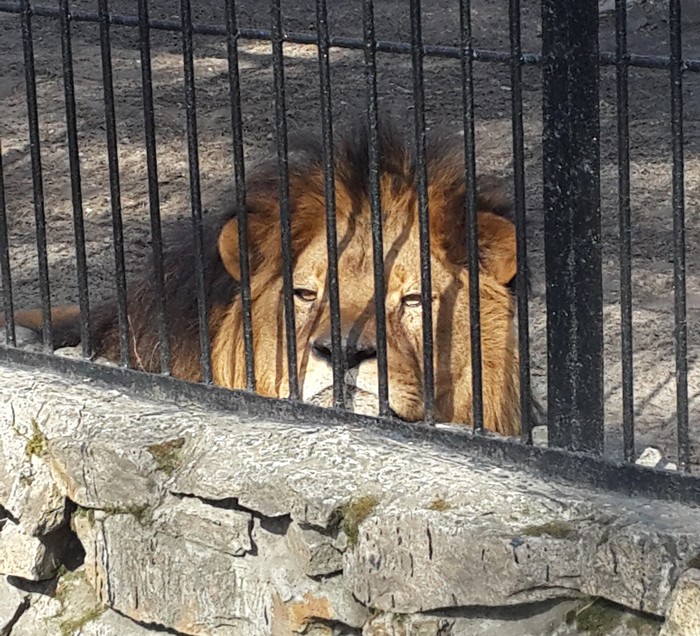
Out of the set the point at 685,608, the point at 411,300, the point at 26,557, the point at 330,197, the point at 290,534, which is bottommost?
the point at 26,557

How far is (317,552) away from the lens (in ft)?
9.96

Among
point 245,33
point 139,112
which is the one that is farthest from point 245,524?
point 139,112

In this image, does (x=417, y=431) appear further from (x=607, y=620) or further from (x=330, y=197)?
(x=607, y=620)

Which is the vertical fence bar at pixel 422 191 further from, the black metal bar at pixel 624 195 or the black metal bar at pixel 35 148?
the black metal bar at pixel 35 148

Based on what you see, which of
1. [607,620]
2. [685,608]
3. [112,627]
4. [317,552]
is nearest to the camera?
[685,608]

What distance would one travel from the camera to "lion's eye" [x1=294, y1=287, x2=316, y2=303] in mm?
4051

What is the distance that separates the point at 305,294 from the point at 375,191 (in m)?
0.95

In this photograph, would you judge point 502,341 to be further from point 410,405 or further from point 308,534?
point 308,534

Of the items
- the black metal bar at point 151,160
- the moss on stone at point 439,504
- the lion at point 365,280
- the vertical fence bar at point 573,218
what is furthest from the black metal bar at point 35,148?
the vertical fence bar at point 573,218

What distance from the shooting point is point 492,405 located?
4.29 m

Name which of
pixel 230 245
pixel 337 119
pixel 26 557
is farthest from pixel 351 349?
pixel 337 119

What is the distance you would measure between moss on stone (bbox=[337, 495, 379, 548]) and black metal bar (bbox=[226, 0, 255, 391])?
59cm

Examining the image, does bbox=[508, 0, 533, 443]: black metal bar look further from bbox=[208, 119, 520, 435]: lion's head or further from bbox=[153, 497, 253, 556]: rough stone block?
bbox=[208, 119, 520, 435]: lion's head

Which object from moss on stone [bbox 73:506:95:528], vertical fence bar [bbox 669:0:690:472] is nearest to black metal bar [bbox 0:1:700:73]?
vertical fence bar [bbox 669:0:690:472]
